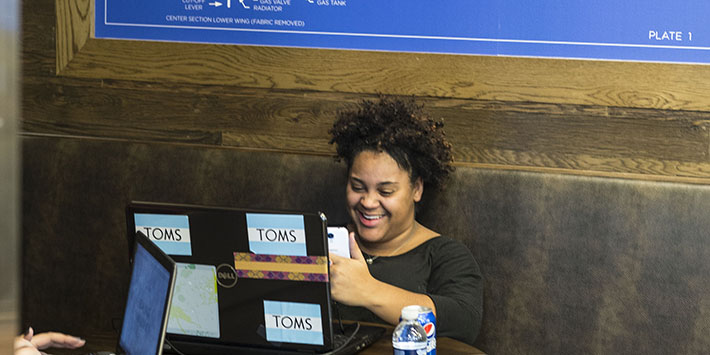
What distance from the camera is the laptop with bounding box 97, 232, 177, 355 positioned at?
116cm

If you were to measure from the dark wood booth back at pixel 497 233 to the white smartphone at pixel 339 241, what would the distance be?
69 cm

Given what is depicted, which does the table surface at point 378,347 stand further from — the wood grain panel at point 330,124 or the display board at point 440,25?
the display board at point 440,25

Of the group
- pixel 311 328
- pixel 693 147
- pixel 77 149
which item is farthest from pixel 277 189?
pixel 693 147

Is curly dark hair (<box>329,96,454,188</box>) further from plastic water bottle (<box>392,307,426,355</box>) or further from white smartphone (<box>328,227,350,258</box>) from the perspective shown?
plastic water bottle (<box>392,307,426,355</box>)

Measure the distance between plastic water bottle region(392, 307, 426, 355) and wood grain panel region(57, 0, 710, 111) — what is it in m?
1.23

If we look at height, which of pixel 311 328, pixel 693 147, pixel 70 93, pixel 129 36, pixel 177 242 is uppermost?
pixel 129 36

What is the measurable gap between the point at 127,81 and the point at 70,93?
0.23m

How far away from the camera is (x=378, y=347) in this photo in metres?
1.67

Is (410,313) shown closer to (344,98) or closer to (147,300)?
(147,300)

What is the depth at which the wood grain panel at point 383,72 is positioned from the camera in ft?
7.84

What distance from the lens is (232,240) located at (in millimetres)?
1479

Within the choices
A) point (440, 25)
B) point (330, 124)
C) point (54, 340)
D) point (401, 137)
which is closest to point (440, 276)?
point (401, 137)

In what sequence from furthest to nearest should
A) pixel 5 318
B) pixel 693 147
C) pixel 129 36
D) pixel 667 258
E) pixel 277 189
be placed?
1. pixel 129 36
2. pixel 277 189
3. pixel 693 147
4. pixel 667 258
5. pixel 5 318

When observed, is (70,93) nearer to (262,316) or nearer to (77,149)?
(77,149)
